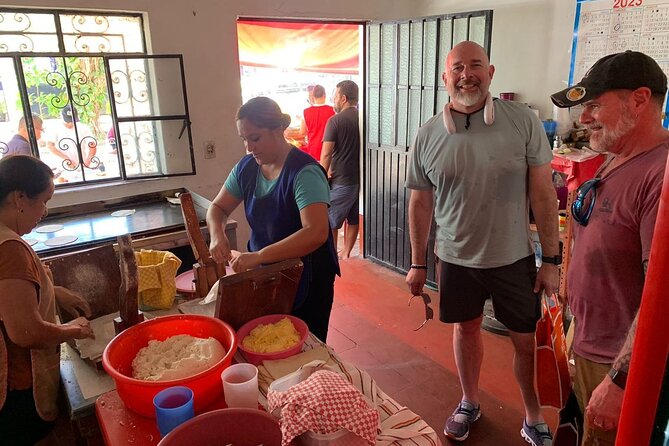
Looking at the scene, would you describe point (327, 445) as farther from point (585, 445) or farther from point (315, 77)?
point (315, 77)

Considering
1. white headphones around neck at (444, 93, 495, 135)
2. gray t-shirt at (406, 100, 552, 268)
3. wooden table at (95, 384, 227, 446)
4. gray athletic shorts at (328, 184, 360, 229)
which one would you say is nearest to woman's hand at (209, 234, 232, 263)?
wooden table at (95, 384, 227, 446)

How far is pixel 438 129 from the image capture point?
199cm

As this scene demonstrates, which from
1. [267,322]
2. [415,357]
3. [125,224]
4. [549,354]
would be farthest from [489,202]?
[125,224]

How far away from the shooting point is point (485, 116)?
186 cm

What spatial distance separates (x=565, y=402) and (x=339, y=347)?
1578mm

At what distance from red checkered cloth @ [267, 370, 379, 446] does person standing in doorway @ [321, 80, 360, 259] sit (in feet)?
10.5

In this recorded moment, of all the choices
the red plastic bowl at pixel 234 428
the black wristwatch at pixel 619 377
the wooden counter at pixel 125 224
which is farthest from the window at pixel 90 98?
the black wristwatch at pixel 619 377

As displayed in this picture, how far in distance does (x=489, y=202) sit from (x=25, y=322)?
5.44 ft

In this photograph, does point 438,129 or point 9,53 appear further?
point 9,53

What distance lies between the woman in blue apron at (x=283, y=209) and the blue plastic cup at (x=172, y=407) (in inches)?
22.7

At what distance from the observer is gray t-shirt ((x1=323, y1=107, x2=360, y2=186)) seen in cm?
410

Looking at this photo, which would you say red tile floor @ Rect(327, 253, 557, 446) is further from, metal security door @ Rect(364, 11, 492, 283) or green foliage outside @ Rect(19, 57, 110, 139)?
green foliage outside @ Rect(19, 57, 110, 139)

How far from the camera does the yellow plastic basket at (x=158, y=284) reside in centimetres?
165

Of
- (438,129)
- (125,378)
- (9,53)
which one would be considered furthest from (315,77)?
(125,378)
